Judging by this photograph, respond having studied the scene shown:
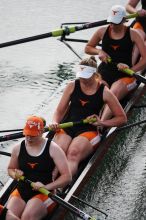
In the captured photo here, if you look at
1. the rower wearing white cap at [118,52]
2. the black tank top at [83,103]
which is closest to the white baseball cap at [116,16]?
the rower wearing white cap at [118,52]

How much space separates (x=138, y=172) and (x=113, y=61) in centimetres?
131

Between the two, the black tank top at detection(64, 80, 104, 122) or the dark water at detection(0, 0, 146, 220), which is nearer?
the black tank top at detection(64, 80, 104, 122)

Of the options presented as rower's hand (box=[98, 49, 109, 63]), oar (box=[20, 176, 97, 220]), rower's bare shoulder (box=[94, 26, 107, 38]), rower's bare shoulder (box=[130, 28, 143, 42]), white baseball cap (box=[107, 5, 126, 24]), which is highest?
white baseball cap (box=[107, 5, 126, 24])

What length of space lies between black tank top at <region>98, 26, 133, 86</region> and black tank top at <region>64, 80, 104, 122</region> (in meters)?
1.16

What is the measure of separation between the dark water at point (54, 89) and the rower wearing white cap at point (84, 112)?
1.66ft

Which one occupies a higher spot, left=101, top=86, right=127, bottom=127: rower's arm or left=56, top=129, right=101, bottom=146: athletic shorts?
left=101, top=86, right=127, bottom=127: rower's arm

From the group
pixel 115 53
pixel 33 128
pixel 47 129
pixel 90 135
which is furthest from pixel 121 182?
pixel 33 128

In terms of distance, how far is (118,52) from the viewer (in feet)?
25.1

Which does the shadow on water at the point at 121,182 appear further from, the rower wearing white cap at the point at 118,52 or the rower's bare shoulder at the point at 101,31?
the rower's bare shoulder at the point at 101,31

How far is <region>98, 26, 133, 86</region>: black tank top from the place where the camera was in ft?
24.9

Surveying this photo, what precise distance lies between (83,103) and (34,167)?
130 cm

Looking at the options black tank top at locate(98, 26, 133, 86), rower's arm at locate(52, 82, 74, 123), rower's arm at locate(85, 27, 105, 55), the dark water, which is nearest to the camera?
rower's arm at locate(52, 82, 74, 123)

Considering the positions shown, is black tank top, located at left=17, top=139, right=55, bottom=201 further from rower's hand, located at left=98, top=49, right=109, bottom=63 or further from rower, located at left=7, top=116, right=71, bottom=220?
rower's hand, located at left=98, top=49, right=109, bottom=63

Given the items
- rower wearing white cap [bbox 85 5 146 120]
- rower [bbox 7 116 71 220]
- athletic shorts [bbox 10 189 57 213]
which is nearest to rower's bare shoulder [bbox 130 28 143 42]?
rower wearing white cap [bbox 85 5 146 120]
